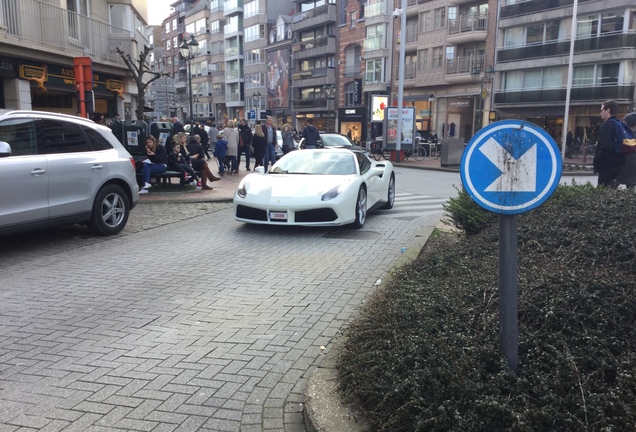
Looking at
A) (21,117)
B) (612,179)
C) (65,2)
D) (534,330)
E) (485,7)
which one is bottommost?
(534,330)

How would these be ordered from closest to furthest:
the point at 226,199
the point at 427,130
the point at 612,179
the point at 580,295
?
the point at 580,295, the point at 612,179, the point at 226,199, the point at 427,130

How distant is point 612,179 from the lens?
821cm

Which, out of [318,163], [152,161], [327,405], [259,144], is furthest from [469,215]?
[259,144]

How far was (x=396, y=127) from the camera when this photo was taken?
28.2m

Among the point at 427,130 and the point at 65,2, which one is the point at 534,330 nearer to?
the point at 65,2

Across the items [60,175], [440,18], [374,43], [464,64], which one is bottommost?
[60,175]

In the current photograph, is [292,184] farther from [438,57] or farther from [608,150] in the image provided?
[438,57]

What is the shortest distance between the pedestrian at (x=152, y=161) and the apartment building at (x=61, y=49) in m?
6.15

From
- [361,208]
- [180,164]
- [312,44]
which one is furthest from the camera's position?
[312,44]

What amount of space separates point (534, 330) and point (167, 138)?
1282cm

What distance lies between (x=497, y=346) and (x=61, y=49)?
1951 cm

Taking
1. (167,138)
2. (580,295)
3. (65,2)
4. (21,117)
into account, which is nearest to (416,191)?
(167,138)

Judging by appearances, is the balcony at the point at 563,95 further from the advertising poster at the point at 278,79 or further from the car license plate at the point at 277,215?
the car license plate at the point at 277,215

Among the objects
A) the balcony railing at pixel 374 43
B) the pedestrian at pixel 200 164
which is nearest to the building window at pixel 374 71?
the balcony railing at pixel 374 43
